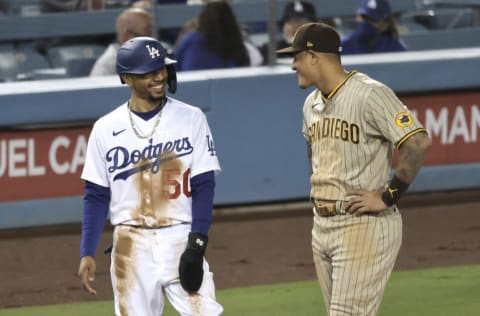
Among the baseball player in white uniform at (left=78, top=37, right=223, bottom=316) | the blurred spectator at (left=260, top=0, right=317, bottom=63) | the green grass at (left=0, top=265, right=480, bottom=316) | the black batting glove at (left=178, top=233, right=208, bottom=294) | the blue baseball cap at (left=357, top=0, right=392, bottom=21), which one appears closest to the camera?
the black batting glove at (left=178, top=233, right=208, bottom=294)

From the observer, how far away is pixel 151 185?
526 centimetres

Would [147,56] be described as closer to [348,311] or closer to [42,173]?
[348,311]

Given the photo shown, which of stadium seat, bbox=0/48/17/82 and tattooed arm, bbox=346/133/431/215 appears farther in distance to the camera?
stadium seat, bbox=0/48/17/82

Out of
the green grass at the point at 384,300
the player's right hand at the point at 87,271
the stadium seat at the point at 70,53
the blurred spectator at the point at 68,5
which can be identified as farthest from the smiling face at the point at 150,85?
the blurred spectator at the point at 68,5

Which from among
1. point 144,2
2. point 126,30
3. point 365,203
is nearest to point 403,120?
point 365,203

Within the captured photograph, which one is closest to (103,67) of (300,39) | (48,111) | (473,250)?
(48,111)

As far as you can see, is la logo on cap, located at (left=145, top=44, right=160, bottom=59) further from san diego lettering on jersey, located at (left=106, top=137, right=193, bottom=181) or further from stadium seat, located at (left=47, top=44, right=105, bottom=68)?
stadium seat, located at (left=47, top=44, right=105, bottom=68)

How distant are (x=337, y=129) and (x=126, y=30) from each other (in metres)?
5.26

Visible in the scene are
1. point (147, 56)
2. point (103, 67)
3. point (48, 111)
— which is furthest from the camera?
point (103, 67)

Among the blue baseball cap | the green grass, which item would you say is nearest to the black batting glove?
the green grass

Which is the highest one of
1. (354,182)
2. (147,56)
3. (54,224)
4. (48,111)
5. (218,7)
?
(147,56)

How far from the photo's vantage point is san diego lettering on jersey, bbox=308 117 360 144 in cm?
536

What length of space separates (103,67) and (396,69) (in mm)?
2421

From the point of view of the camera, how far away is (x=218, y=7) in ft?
34.4
